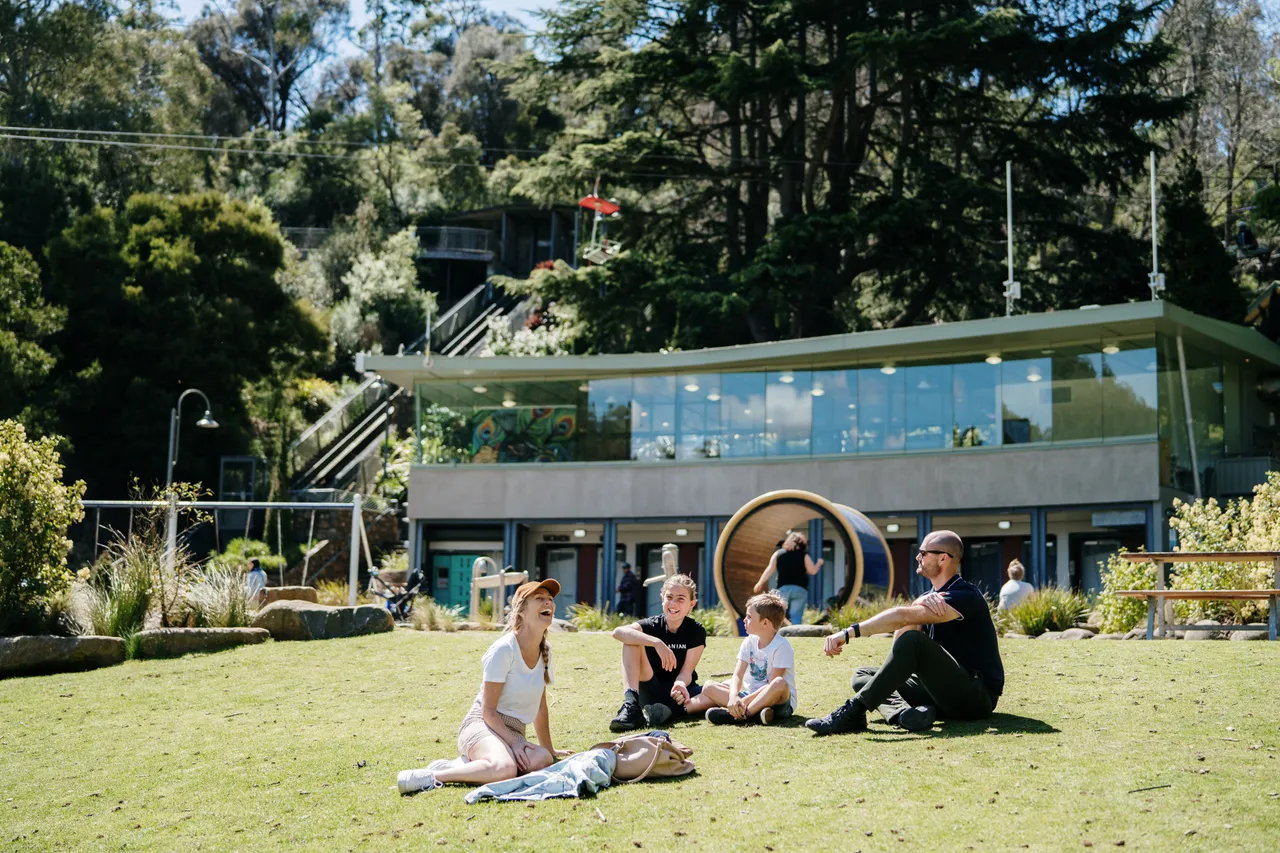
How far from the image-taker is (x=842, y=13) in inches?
1457

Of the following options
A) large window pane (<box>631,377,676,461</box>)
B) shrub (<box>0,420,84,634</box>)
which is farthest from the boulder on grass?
large window pane (<box>631,377,676,461</box>)

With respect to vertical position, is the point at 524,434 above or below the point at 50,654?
above

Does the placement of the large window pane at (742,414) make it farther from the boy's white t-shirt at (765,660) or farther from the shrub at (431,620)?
the boy's white t-shirt at (765,660)

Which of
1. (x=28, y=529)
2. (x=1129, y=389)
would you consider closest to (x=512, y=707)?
(x=28, y=529)

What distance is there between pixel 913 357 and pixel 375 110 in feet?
193

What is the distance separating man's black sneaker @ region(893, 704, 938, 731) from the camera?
878cm

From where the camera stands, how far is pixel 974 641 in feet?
29.8

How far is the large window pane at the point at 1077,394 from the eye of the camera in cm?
2578

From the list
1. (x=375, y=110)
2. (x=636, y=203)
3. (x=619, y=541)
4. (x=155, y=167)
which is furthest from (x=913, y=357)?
(x=375, y=110)

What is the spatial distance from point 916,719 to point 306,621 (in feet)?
32.8

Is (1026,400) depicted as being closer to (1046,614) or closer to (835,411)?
(835,411)

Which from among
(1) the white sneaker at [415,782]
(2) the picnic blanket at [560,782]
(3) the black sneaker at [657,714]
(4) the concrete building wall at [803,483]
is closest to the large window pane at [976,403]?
(4) the concrete building wall at [803,483]

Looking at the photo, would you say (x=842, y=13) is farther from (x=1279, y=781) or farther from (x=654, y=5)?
(x=1279, y=781)

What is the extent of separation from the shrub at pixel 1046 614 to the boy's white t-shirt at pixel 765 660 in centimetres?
779
